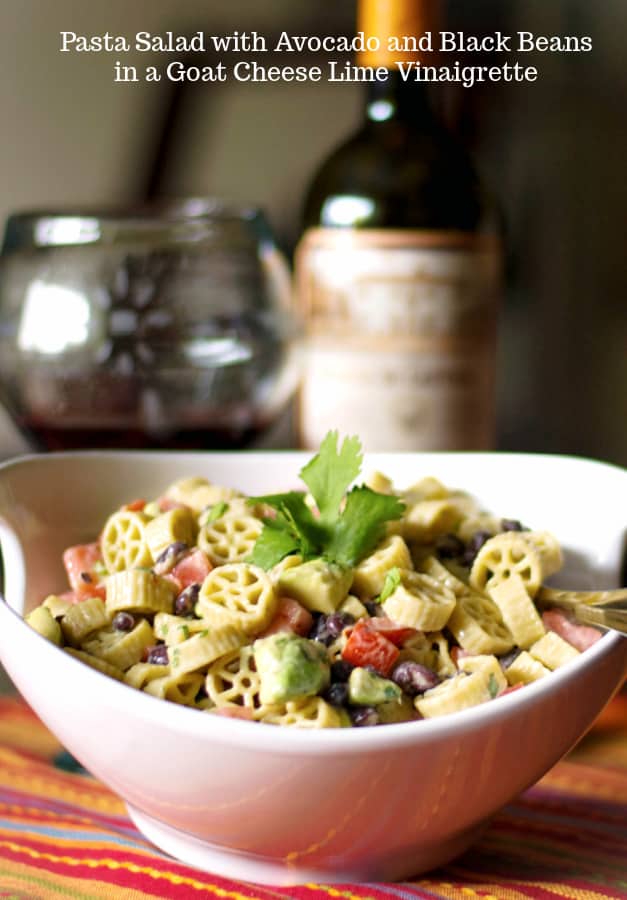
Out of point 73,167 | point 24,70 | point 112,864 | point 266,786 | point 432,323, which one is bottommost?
point 112,864

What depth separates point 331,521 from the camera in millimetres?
766

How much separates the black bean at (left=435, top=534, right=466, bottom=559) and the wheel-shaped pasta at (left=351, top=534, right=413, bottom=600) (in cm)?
8

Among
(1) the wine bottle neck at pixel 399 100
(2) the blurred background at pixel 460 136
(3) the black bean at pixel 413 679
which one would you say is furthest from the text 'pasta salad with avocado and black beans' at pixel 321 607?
(2) the blurred background at pixel 460 136

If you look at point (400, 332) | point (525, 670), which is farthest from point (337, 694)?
point (400, 332)

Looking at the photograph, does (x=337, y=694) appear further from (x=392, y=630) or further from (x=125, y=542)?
(x=125, y=542)

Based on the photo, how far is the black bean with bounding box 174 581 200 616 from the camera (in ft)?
2.36

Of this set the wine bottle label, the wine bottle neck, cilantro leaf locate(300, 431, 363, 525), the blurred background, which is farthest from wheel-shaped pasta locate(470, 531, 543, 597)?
the blurred background

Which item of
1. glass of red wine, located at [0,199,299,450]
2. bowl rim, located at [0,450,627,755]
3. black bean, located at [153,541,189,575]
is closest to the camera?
bowl rim, located at [0,450,627,755]

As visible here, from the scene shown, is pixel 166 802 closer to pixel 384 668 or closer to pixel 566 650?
pixel 384 668

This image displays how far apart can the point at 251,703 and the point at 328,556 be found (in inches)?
5.2

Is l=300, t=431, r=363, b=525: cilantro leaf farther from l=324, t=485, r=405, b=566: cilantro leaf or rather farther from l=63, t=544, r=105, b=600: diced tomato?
l=63, t=544, r=105, b=600: diced tomato

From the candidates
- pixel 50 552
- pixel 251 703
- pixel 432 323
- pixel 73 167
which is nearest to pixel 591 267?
pixel 432 323

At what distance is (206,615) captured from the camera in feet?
2.25

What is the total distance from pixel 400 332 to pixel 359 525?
0.58 metres
